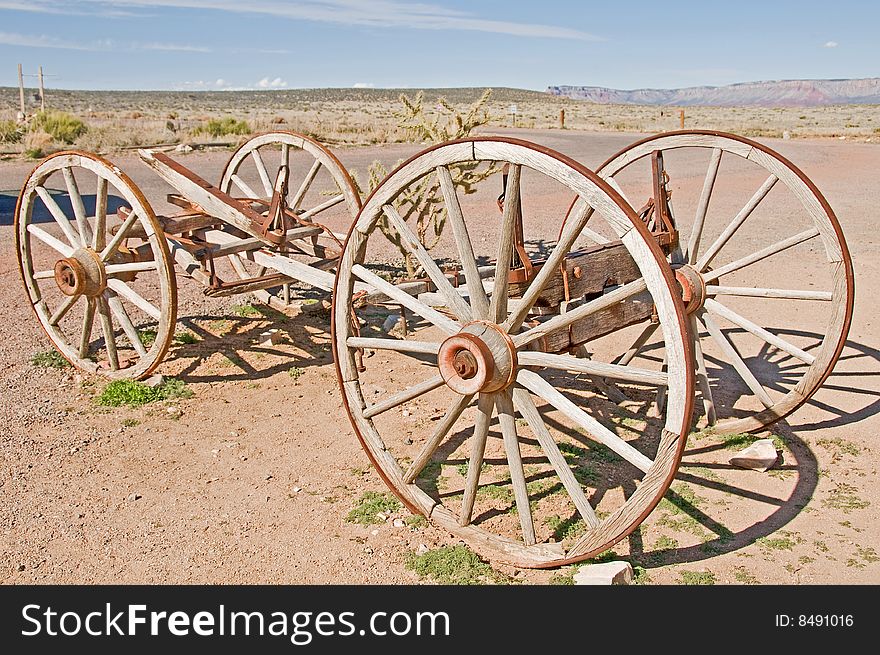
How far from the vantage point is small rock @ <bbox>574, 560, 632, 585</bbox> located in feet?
10.9

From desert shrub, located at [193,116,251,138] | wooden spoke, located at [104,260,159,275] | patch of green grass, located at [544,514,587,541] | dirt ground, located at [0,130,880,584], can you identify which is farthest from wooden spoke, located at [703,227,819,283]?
desert shrub, located at [193,116,251,138]

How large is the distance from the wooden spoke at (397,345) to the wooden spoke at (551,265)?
406 millimetres

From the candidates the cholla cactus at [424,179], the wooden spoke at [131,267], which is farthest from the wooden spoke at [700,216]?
the wooden spoke at [131,267]

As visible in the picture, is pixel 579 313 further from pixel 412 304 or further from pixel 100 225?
pixel 100 225

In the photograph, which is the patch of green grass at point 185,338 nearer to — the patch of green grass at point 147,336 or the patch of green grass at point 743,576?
the patch of green grass at point 147,336

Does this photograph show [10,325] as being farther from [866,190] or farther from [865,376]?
[866,190]

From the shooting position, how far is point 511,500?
13.9 ft

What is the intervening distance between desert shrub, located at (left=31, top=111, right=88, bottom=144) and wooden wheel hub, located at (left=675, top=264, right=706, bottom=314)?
67.9ft

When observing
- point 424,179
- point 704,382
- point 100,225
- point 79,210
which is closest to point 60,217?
point 79,210

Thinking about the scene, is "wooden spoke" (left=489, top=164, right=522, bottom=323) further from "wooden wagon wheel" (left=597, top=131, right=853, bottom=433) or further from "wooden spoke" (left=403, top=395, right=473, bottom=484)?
"wooden wagon wheel" (left=597, top=131, right=853, bottom=433)

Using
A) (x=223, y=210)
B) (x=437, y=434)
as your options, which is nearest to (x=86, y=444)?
(x=223, y=210)

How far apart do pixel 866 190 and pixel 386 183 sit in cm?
1432

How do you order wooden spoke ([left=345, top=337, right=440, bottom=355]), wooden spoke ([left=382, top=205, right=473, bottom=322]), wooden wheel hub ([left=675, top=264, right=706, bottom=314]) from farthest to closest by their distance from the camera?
wooden wheel hub ([left=675, top=264, right=706, bottom=314])
wooden spoke ([left=345, top=337, right=440, bottom=355])
wooden spoke ([left=382, top=205, right=473, bottom=322])

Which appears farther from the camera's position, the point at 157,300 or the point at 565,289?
the point at 157,300
